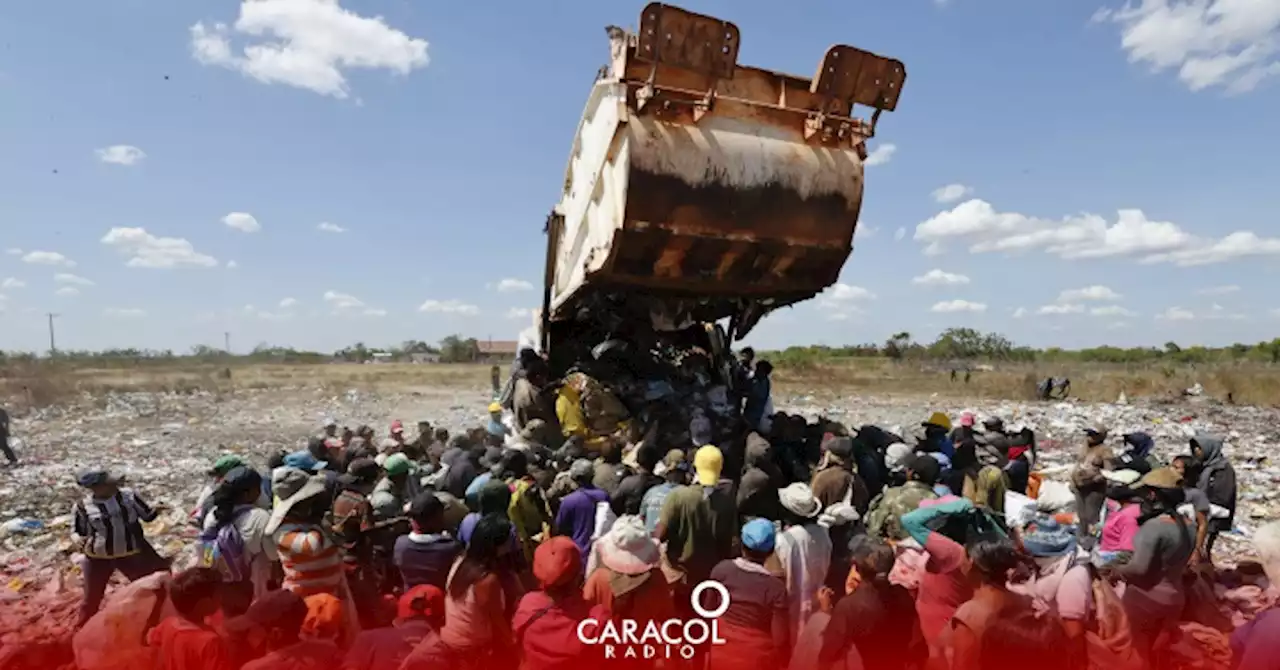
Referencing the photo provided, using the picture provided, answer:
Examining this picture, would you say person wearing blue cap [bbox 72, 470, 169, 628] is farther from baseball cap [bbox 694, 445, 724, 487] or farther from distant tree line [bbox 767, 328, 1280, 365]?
distant tree line [bbox 767, 328, 1280, 365]

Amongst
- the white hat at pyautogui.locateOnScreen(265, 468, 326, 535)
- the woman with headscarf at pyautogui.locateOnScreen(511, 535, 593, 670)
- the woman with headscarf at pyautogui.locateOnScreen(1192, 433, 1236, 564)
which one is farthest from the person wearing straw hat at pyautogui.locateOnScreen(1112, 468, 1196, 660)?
the white hat at pyautogui.locateOnScreen(265, 468, 326, 535)

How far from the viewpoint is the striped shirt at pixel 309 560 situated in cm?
277

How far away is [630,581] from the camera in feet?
8.59

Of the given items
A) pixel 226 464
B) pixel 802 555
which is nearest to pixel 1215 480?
pixel 802 555

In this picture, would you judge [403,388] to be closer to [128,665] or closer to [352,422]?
[352,422]

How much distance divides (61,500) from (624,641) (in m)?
7.07

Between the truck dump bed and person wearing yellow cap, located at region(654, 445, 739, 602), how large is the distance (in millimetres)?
1698

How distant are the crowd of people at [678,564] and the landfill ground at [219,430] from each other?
1821 millimetres

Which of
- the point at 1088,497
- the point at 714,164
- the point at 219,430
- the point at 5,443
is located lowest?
the point at 219,430

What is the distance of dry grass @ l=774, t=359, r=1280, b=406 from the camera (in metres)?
16.3

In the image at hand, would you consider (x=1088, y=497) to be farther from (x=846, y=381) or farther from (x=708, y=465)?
(x=846, y=381)


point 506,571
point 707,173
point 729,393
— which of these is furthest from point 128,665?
point 729,393

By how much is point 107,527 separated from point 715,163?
385 cm

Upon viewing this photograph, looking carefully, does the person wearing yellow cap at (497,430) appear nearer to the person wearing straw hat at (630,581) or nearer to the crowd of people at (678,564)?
the crowd of people at (678,564)
